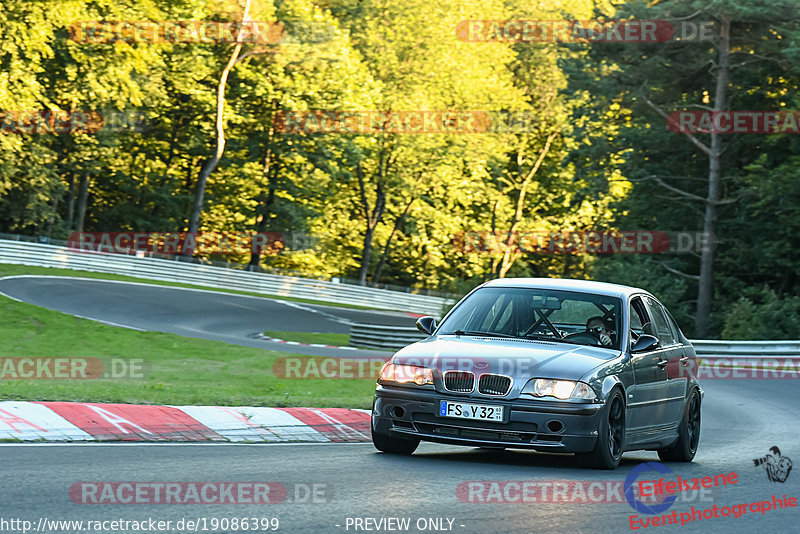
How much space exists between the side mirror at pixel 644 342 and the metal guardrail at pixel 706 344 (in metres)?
18.7

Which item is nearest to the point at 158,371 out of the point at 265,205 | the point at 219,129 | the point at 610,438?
the point at 610,438

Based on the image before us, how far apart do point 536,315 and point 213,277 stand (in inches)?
1610

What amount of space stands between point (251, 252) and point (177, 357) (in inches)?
1417

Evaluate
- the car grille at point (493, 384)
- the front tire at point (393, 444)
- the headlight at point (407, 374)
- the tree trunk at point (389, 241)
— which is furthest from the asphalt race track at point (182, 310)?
the tree trunk at point (389, 241)

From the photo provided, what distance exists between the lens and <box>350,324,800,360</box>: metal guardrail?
28.2 metres

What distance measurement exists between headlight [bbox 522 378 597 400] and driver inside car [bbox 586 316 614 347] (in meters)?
1.18

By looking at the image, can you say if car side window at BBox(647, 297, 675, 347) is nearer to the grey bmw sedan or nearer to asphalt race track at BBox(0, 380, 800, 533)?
the grey bmw sedan

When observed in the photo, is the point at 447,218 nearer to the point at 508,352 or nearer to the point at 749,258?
the point at 749,258

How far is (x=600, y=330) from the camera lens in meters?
10.4

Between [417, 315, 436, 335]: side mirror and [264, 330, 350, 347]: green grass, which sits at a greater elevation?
[417, 315, 436, 335]: side mirror

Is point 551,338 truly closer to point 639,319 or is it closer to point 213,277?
point 639,319

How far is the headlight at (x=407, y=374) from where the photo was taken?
368 inches

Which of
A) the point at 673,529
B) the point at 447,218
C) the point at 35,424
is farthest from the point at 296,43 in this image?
the point at 673,529

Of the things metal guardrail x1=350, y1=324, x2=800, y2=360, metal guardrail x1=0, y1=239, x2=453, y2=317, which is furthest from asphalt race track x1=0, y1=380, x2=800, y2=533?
metal guardrail x1=0, y1=239, x2=453, y2=317
